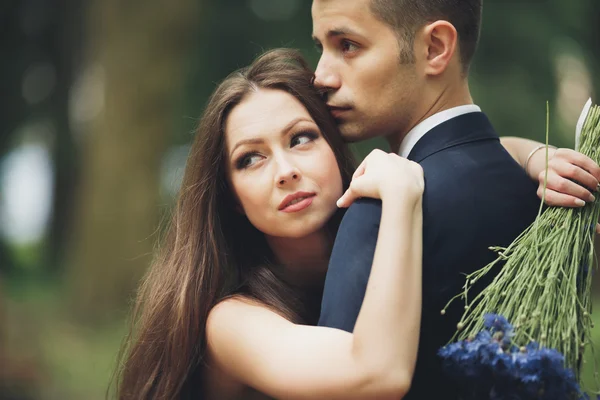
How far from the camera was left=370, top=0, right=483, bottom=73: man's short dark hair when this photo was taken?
9.34ft

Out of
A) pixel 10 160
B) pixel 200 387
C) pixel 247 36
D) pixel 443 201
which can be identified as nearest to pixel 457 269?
pixel 443 201

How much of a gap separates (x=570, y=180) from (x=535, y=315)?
0.58 m

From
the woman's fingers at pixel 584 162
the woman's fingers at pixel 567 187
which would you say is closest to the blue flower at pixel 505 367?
the woman's fingers at pixel 567 187

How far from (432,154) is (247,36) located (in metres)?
10.4

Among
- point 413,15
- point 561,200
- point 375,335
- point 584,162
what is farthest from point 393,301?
point 413,15

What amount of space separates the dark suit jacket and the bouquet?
6cm

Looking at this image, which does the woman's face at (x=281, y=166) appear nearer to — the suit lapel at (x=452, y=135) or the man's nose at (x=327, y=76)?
the man's nose at (x=327, y=76)

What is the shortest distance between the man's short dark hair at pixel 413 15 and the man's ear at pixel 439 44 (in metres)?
0.03

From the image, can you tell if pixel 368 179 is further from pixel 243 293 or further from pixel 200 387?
pixel 200 387

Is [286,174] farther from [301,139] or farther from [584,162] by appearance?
[584,162]

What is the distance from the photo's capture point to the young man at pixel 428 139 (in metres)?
2.54

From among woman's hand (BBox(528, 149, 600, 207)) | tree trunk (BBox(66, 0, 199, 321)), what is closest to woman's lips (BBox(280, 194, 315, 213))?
woman's hand (BBox(528, 149, 600, 207))

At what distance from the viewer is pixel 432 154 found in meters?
2.75

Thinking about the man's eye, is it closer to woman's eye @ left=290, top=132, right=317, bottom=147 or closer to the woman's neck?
woman's eye @ left=290, top=132, right=317, bottom=147
